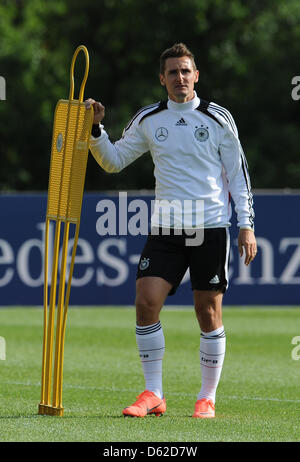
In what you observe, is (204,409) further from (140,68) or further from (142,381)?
(140,68)

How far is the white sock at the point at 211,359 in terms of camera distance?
6.89 meters

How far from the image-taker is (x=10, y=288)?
16.6 meters

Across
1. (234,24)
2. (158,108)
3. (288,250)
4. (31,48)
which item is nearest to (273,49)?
(234,24)

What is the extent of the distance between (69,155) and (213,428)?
185cm

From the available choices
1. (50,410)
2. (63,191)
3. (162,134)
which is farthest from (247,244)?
(50,410)

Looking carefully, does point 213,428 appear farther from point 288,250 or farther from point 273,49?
point 273,49

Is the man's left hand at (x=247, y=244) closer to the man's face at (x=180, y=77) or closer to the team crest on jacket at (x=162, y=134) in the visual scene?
the team crest on jacket at (x=162, y=134)

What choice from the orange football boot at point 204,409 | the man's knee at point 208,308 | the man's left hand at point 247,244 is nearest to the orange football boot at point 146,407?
the orange football boot at point 204,409

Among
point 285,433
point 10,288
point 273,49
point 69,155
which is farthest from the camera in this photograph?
point 273,49

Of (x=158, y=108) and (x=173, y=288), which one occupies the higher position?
(x=158, y=108)

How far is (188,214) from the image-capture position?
22.2 ft

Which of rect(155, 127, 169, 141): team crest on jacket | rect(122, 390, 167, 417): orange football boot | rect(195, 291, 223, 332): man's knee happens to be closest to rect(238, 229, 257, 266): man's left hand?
rect(195, 291, 223, 332): man's knee

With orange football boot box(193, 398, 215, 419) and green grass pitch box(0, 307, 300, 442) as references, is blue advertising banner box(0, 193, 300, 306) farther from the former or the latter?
orange football boot box(193, 398, 215, 419)

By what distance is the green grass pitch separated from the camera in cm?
608
